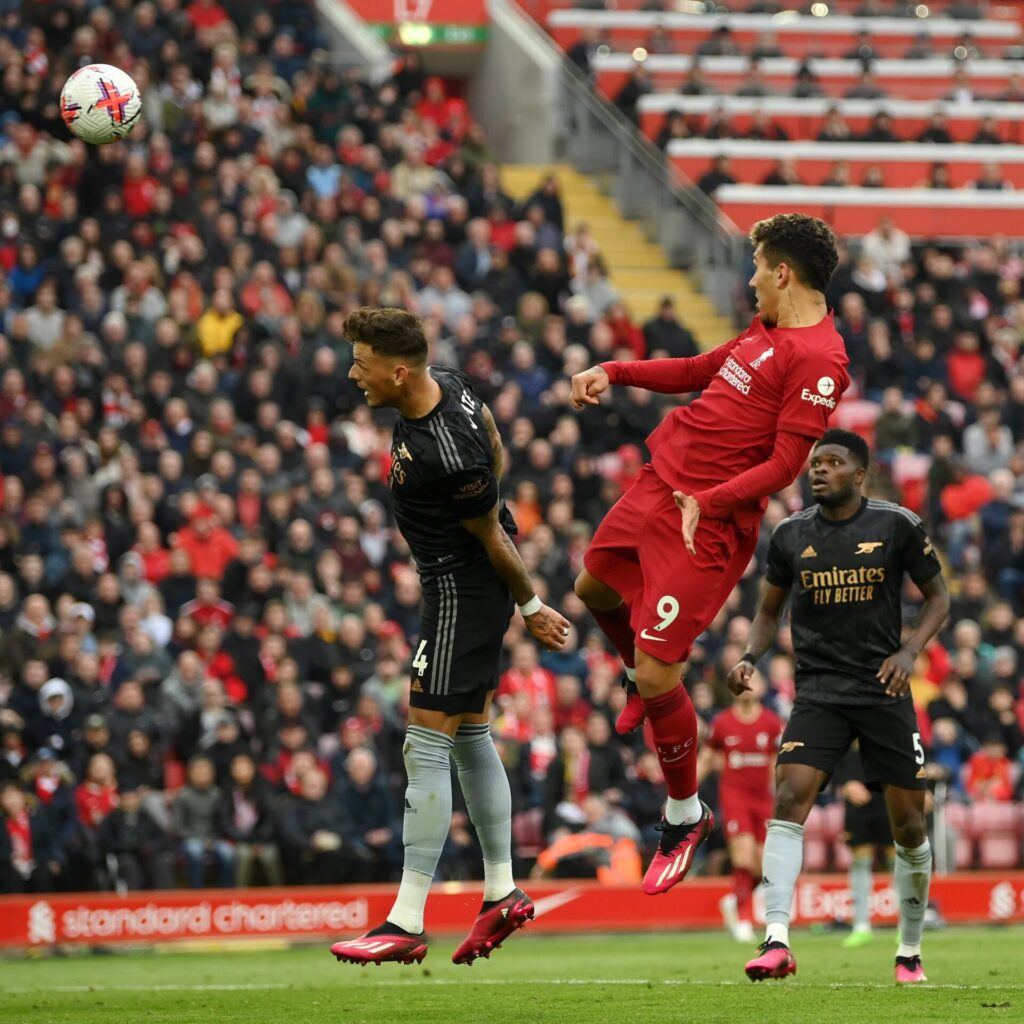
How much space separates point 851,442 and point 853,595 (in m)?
0.79

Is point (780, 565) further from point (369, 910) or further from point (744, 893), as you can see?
point (369, 910)

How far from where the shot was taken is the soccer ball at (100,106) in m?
11.1

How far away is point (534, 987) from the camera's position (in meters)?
11.0

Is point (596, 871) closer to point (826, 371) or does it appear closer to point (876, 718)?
point (876, 718)

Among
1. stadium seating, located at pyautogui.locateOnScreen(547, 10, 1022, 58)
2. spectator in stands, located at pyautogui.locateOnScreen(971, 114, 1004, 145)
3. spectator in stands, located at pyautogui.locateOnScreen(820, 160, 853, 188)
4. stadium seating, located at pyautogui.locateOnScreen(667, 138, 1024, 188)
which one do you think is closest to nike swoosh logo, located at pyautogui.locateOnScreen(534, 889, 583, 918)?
stadium seating, located at pyautogui.locateOnScreen(667, 138, 1024, 188)

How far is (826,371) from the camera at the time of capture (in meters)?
9.27

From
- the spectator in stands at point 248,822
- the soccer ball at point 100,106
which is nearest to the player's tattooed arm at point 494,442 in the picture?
the soccer ball at point 100,106

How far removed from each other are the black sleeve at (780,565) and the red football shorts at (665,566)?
128 cm

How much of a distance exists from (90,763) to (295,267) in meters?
Answer: 7.08

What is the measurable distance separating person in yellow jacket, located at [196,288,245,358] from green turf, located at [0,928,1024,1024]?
6.94 metres

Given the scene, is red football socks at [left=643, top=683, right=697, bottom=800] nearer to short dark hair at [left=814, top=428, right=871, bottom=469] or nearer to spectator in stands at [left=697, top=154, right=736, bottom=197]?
short dark hair at [left=814, top=428, right=871, bottom=469]

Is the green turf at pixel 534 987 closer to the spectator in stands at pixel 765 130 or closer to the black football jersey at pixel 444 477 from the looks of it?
the black football jersey at pixel 444 477

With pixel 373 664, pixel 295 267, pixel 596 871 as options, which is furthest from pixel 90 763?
pixel 295 267

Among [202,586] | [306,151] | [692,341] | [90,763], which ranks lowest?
[90,763]
